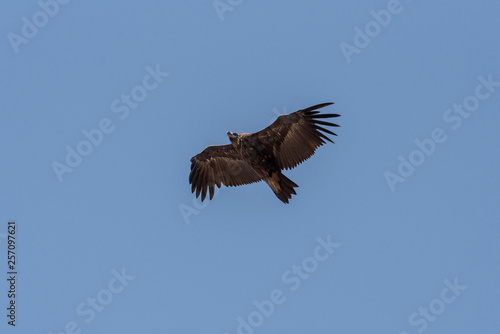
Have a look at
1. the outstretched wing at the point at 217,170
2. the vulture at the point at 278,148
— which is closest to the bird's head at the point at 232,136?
the vulture at the point at 278,148

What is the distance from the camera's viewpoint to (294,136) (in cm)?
2558

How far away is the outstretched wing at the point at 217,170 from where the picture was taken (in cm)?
2789

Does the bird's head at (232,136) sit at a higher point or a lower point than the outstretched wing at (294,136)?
higher

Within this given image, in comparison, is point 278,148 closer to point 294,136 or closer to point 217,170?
point 294,136

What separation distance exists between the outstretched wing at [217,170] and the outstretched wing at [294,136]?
6.64 ft

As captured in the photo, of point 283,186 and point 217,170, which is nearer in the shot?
point 283,186

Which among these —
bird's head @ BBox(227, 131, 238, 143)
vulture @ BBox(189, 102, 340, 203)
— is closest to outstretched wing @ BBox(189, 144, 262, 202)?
vulture @ BBox(189, 102, 340, 203)

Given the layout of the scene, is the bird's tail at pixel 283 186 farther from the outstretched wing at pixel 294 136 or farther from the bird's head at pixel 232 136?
the bird's head at pixel 232 136

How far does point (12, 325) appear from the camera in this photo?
2581 cm

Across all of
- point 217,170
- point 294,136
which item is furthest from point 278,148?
point 217,170

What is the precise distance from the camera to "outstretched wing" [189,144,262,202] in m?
27.9

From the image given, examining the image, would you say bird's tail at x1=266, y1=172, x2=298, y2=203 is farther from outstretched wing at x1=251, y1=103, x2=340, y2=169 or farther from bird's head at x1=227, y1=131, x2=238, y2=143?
bird's head at x1=227, y1=131, x2=238, y2=143

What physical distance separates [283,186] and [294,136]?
1694mm

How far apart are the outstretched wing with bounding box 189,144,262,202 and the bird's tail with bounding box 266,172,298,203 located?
1.74 meters
